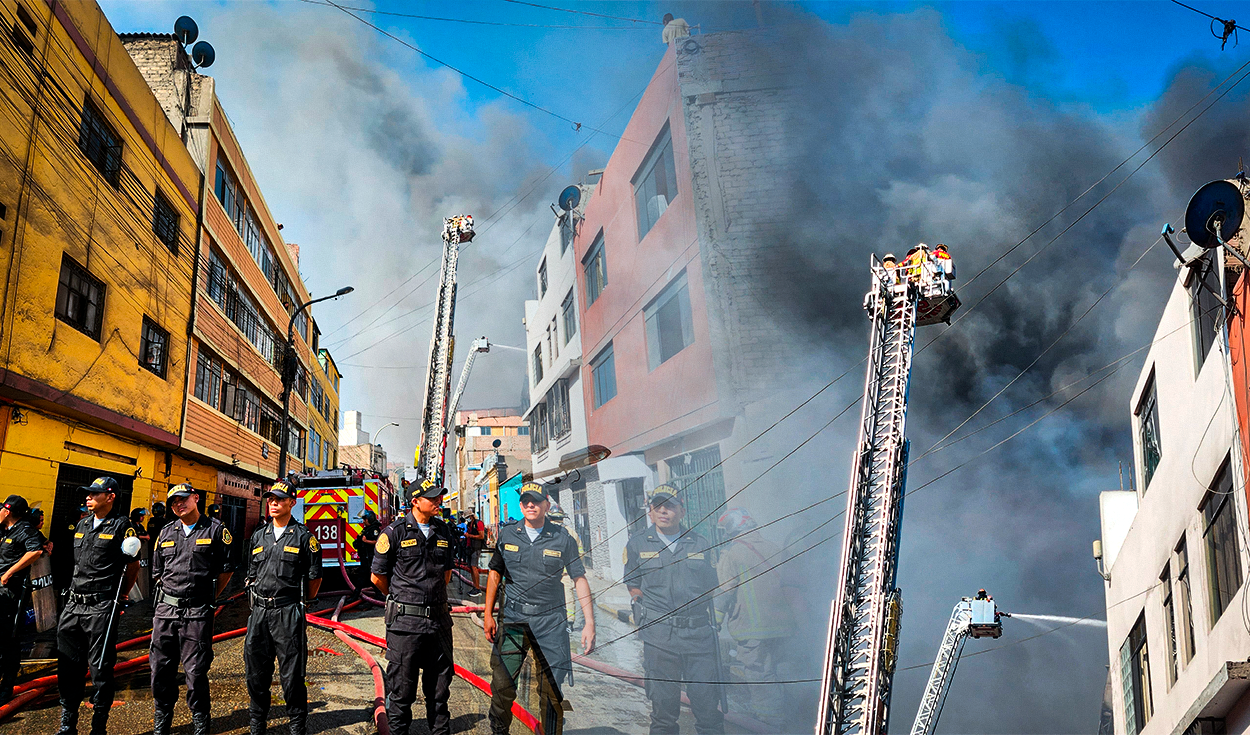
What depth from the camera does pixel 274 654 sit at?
16.2ft

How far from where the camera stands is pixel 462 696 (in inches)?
224

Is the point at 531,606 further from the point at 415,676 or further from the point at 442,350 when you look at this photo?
the point at 442,350

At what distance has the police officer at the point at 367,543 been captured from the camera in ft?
24.3

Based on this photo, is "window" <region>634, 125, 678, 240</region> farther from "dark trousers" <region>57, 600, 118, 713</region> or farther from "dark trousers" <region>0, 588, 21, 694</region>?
"dark trousers" <region>0, 588, 21, 694</region>

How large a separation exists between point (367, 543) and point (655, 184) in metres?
5.94

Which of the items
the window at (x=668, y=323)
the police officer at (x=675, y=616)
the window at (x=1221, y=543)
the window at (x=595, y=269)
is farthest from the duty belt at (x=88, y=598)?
the window at (x=1221, y=543)

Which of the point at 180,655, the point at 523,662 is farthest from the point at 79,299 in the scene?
the point at 523,662

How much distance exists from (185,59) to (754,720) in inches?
864

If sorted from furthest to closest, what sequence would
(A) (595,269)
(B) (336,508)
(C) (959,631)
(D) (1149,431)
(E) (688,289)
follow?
(C) (959,631) < (D) (1149,431) < (B) (336,508) < (A) (595,269) < (E) (688,289)

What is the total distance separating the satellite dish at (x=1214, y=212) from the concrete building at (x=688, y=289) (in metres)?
7.53

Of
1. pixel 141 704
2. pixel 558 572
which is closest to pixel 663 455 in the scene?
pixel 558 572

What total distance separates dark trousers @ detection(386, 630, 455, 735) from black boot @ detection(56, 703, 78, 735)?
2266 millimetres

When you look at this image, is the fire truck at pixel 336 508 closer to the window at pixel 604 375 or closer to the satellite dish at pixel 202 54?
the window at pixel 604 375

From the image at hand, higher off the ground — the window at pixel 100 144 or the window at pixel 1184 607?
the window at pixel 100 144
